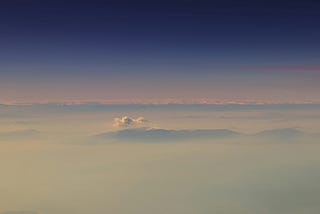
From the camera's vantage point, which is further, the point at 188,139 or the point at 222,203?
the point at 188,139

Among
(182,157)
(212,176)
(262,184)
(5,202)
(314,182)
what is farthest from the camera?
(182,157)

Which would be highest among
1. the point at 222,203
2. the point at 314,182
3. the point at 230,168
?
the point at 230,168

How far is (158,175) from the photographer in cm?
14938

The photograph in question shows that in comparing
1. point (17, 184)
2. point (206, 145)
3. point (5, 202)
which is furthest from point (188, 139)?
point (5, 202)

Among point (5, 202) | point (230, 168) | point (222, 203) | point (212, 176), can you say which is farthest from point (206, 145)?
point (5, 202)

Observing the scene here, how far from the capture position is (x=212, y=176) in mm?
149250

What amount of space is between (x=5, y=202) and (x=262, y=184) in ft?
231

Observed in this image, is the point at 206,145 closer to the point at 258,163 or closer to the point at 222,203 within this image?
the point at 258,163

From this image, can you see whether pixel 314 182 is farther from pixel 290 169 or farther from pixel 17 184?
pixel 17 184

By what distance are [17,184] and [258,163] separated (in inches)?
3297

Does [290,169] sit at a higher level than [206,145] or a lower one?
lower

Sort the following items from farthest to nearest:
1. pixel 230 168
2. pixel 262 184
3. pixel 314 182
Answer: pixel 230 168 < pixel 262 184 < pixel 314 182

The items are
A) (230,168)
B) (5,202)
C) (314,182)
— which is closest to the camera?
(5,202)

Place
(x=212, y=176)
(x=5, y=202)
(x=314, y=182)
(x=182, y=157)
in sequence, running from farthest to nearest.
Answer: (x=182, y=157) → (x=212, y=176) → (x=314, y=182) → (x=5, y=202)
